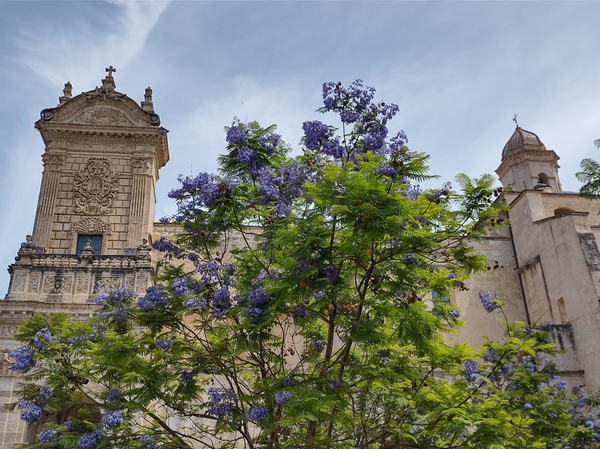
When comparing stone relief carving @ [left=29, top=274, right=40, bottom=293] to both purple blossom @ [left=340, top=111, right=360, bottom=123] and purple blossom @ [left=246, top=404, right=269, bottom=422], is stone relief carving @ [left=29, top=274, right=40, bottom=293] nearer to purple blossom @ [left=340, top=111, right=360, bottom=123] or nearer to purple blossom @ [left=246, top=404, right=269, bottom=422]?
purple blossom @ [left=246, top=404, right=269, bottom=422]

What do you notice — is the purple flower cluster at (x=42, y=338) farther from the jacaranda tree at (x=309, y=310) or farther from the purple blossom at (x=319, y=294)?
the purple blossom at (x=319, y=294)

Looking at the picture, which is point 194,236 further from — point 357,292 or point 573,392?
point 573,392

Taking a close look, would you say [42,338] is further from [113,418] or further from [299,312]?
[299,312]

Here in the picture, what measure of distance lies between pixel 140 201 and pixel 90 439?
13960 mm

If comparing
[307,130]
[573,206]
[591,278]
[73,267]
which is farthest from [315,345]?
[573,206]

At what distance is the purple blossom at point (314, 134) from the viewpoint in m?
10.4

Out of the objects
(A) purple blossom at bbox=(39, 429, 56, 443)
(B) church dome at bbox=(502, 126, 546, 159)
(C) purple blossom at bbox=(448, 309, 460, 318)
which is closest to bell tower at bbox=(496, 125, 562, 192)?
(B) church dome at bbox=(502, 126, 546, 159)

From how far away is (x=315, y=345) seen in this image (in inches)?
449

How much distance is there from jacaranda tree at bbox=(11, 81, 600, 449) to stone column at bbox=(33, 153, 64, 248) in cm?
1102

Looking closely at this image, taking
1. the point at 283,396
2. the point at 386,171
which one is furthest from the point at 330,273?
the point at 283,396

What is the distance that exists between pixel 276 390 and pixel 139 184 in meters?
15.9

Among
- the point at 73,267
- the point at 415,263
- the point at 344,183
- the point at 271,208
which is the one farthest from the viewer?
the point at 73,267

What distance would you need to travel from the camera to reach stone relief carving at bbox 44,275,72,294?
19016 millimetres

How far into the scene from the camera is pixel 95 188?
23125mm
